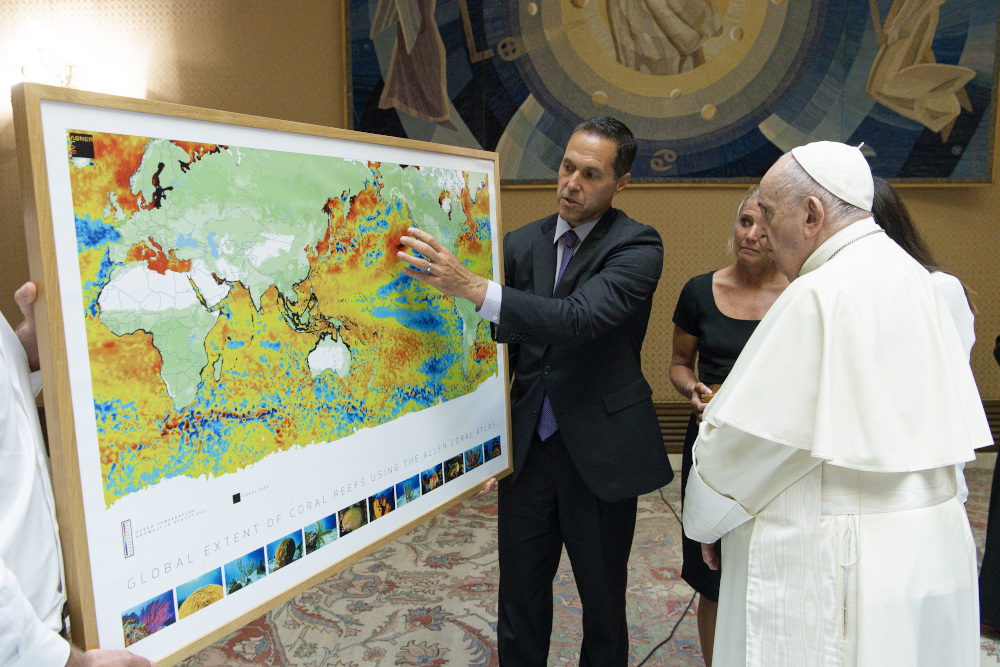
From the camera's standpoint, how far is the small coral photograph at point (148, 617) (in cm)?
107

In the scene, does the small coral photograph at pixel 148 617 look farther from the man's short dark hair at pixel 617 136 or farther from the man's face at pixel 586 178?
the man's short dark hair at pixel 617 136

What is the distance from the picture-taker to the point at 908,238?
1.85 m

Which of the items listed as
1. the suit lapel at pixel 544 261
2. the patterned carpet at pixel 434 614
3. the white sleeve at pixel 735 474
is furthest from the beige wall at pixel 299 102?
the white sleeve at pixel 735 474

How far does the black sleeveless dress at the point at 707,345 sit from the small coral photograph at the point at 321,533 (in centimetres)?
115

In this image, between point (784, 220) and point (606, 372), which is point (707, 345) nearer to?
point (606, 372)

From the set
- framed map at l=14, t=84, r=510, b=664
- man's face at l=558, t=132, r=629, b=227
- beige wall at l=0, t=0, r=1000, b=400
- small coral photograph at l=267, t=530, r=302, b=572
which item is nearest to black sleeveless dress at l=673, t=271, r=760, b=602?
man's face at l=558, t=132, r=629, b=227

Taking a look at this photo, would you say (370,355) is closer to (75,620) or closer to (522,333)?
(522,333)

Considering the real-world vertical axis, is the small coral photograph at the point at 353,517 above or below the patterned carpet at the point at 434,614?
above

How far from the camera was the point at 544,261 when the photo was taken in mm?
1991

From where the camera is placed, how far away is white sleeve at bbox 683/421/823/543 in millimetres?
1401

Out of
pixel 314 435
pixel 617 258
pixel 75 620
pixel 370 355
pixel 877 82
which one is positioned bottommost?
pixel 75 620

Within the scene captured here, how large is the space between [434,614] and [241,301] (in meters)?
2.13

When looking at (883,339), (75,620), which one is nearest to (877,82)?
(883,339)

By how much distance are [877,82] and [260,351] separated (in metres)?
4.54
